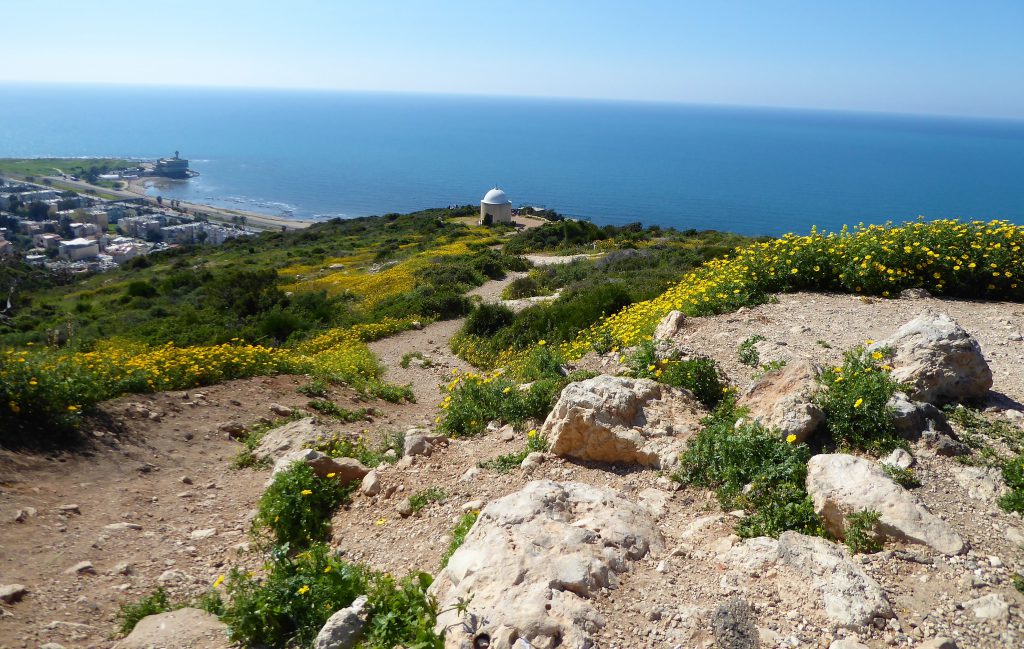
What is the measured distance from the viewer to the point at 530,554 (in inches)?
151

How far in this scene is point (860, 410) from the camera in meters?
5.15

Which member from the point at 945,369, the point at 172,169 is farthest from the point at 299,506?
the point at 172,169

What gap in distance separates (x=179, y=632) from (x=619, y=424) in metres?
3.84

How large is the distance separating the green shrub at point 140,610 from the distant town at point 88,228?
66869mm

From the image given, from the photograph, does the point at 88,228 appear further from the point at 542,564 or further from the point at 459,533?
the point at 542,564

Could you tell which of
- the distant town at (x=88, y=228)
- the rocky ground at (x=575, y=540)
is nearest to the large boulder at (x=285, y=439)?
the rocky ground at (x=575, y=540)

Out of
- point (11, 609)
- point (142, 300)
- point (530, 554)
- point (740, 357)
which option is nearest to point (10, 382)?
point (11, 609)

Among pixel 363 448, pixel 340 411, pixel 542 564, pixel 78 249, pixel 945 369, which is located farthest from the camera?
pixel 78 249

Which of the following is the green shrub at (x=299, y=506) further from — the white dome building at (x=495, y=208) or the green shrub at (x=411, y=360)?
the white dome building at (x=495, y=208)

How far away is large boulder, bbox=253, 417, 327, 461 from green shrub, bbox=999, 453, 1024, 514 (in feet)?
22.9

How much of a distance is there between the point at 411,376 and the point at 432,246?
26730mm

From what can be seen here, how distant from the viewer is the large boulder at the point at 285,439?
25.8 ft

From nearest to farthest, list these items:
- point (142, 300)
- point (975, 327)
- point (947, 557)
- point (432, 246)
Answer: point (947, 557), point (975, 327), point (142, 300), point (432, 246)

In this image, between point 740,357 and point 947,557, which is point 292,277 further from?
point 947,557
